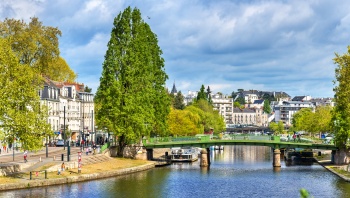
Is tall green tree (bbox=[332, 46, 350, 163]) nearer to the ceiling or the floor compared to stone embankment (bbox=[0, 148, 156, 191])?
nearer to the ceiling

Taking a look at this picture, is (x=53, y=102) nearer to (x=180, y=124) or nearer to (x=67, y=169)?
(x=180, y=124)

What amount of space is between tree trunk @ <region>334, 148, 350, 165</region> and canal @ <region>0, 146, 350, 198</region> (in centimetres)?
474

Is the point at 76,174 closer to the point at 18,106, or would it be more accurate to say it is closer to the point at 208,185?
the point at 18,106

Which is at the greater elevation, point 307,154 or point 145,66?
point 145,66

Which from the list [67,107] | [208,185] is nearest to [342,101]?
[208,185]

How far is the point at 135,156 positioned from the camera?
10394 centimetres

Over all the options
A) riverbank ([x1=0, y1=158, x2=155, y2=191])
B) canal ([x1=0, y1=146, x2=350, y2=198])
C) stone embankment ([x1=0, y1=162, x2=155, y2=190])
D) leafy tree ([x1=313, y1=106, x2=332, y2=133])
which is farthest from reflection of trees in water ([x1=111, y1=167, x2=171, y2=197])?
leafy tree ([x1=313, y1=106, x2=332, y2=133])

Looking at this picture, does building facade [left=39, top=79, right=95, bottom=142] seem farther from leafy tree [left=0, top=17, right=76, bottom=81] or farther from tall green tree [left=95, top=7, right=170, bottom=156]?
tall green tree [left=95, top=7, right=170, bottom=156]

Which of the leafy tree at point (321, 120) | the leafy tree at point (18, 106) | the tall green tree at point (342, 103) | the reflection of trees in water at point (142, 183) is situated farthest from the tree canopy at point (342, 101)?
the leafy tree at point (321, 120)

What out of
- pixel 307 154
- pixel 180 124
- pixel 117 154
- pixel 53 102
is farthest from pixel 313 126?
pixel 117 154

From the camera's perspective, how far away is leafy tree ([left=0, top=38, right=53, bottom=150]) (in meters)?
65.9

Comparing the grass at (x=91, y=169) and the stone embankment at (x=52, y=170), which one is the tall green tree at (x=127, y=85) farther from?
the stone embankment at (x=52, y=170)

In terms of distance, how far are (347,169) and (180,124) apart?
7407 centimetres

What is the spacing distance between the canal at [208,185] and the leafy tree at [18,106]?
6159 millimetres
